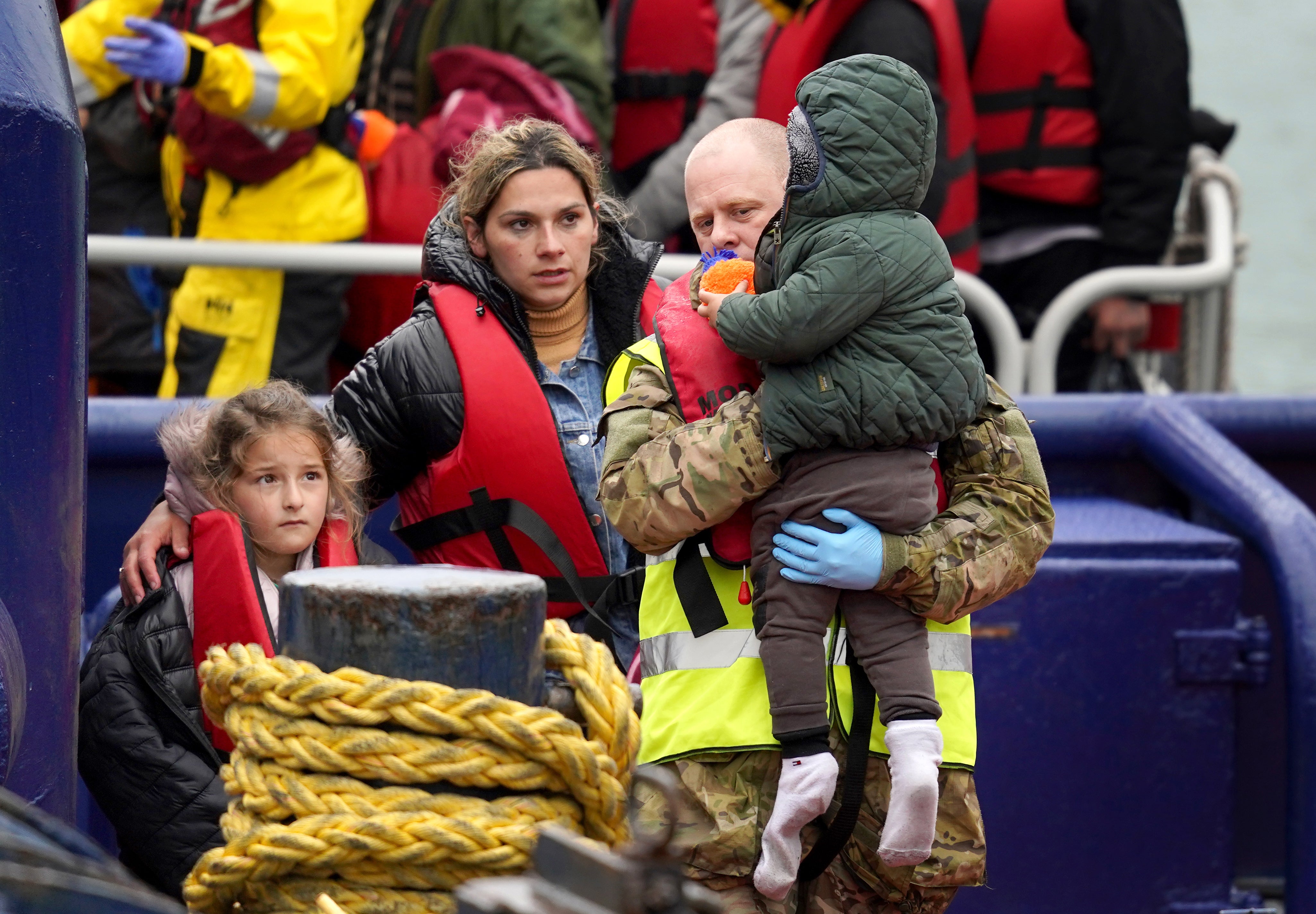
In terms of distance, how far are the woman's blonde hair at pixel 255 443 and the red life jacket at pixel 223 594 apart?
10 cm

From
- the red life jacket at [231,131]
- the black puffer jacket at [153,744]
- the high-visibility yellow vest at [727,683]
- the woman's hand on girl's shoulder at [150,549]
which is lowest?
the black puffer jacket at [153,744]

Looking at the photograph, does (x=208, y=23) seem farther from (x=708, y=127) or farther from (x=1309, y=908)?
(x=1309, y=908)

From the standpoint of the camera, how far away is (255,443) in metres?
2.79

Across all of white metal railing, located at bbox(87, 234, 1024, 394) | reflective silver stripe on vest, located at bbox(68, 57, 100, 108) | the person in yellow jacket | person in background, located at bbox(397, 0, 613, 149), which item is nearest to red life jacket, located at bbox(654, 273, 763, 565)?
white metal railing, located at bbox(87, 234, 1024, 394)

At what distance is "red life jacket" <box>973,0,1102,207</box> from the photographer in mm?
4641

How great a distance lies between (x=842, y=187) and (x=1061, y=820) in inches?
75.4

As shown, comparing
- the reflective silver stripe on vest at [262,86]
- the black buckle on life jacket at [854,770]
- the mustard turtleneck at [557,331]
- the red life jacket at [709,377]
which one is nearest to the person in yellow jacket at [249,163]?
the reflective silver stripe on vest at [262,86]

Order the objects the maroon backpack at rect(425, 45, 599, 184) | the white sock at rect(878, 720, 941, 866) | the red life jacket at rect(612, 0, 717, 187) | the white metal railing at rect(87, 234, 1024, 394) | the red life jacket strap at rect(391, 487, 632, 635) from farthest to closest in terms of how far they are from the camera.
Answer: the red life jacket at rect(612, 0, 717, 187), the maroon backpack at rect(425, 45, 599, 184), the white metal railing at rect(87, 234, 1024, 394), the red life jacket strap at rect(391, 487, 632, 635), the white sock at rect(878, 720, 941, 866)

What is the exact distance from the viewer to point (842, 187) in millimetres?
2162

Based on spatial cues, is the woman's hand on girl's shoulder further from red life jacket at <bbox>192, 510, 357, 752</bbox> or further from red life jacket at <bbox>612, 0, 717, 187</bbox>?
red life jacket at <bbox>612, 0, 717, 187</bbox>

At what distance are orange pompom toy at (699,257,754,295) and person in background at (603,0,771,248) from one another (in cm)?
233

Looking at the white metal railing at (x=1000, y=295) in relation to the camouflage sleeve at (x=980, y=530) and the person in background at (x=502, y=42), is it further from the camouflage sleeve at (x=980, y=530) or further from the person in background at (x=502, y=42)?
the camouflage sleeve at (x=980, y=530)

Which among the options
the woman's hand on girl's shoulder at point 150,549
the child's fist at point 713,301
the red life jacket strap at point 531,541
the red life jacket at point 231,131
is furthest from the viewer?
the red life jacket at point 231,131

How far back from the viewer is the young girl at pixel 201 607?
2588 mm
